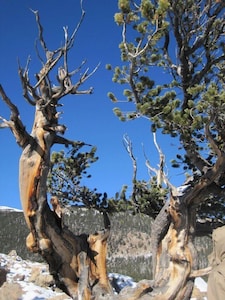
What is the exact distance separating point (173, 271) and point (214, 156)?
2.64 m

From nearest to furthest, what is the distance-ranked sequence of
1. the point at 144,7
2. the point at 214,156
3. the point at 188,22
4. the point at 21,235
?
1. the point at 144,7
2. the point at 188,22
3. the point at 214,156
4. the point at 21,235

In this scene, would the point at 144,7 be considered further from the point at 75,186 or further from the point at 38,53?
the point at 75,186

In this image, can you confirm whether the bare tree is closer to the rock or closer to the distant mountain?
the rock

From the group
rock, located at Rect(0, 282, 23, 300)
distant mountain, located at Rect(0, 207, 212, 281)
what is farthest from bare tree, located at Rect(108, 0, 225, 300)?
distant mountain, located at Rect(0, 207, 212, 281)

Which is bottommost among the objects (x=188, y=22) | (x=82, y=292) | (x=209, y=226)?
(x=82, y=292)

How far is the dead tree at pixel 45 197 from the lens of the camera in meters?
7.47

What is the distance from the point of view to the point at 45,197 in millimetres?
7555

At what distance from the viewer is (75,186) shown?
1149 centimetres

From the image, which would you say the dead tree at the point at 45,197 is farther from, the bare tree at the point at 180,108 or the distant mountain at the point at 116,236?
the distant mountain at the point at 116,236

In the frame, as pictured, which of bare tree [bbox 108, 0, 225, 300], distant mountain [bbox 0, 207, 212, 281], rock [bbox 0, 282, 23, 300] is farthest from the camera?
distant mountain [bbox 0, 207, 212, 281]

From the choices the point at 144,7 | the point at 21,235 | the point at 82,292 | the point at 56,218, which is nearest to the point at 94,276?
the point at 82,292

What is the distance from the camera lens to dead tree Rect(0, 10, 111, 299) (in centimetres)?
747

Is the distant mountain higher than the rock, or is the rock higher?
the distant mountain

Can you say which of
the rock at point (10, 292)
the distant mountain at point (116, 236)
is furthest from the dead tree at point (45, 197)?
the distant mountain at point (116, 236)
